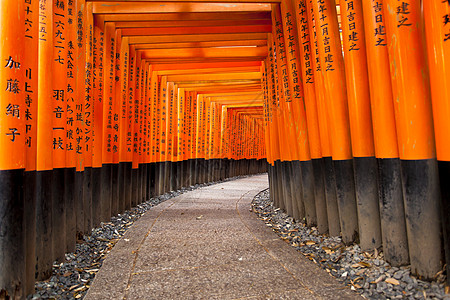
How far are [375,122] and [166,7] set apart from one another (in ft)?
14.1

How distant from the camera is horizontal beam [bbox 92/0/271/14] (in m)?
5.13

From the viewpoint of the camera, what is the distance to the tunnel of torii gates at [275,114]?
7.41 feet

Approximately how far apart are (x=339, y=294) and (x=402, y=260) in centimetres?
65

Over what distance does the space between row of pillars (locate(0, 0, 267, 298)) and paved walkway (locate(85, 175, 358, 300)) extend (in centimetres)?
72

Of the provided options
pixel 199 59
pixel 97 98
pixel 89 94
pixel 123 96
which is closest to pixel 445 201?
pixel 89 94

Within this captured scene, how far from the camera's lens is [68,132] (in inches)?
147

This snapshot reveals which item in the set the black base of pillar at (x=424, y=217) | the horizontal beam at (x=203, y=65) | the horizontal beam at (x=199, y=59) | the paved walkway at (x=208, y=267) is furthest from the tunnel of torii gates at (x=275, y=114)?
the horizontal beam at (x=203, y=65)

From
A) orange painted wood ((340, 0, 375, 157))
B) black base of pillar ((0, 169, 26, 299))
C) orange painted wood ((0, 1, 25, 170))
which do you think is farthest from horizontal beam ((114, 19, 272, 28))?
black base of pillar ((0, 169, 26, 299))

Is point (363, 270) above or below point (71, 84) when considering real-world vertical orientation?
below

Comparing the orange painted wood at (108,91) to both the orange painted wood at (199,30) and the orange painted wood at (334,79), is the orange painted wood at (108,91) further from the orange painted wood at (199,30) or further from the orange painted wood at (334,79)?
the orange painted wood at (334,79)

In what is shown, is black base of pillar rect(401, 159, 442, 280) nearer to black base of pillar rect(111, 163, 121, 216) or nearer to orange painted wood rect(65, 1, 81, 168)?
orange painted wood rect(65, 1, 81, 168)

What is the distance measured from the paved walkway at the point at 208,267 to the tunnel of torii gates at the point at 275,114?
0.65 meters

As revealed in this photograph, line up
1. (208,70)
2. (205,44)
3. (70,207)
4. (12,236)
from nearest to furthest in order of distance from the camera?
(12,236), (70,207), (205,44), (208,70)

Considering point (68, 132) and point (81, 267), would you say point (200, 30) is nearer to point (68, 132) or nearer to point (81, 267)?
point (68, 132)
